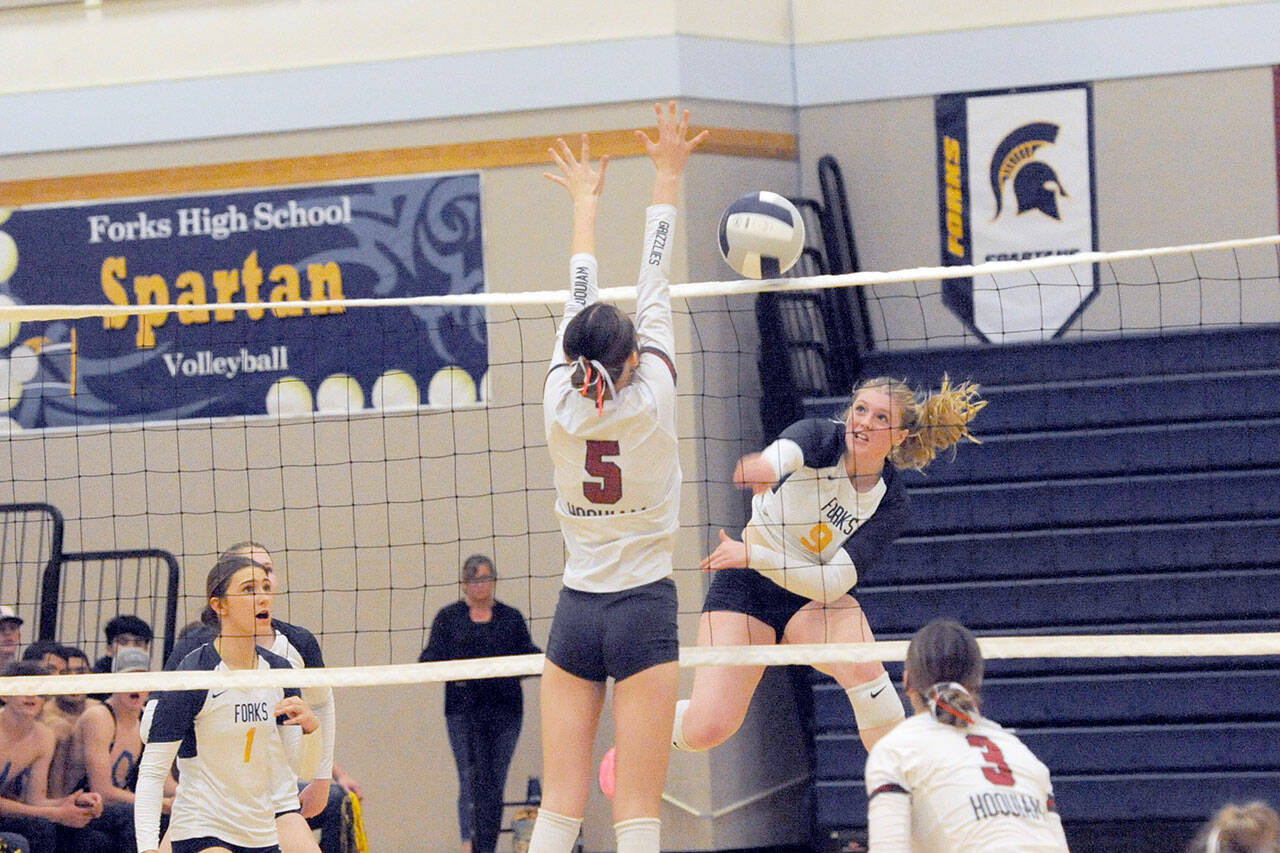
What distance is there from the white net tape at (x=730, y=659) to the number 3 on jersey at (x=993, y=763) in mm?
1502

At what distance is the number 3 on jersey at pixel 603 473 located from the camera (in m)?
4.24

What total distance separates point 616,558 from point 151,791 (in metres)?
1.59

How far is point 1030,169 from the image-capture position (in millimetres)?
A: 9039

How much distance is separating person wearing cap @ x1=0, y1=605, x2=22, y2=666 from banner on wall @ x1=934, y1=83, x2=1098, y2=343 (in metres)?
5.17

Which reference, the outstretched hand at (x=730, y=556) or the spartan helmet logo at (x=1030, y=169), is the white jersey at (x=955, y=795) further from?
the spartan helmet logo at (x=1030, y=169)

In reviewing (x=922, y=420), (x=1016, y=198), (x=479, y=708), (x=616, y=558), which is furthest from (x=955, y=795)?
(x=1016, y=198)

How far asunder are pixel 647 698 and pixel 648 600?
0.85 ft

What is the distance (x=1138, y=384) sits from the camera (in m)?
8.19

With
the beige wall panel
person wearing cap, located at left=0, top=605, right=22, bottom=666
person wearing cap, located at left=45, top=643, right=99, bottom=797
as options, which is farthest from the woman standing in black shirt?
the beige wall panel

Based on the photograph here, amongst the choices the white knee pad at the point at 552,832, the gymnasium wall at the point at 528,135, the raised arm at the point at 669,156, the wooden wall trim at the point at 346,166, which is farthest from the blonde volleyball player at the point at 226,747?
the wooden wall trim at the point at 346,166

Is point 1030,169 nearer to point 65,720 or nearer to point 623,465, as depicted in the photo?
point 623,465

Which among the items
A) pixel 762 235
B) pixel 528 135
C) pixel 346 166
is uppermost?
pixel 528 135

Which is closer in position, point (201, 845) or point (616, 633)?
point (616, 633)

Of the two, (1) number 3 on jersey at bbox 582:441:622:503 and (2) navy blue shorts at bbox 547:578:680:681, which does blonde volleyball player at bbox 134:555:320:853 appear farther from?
(1) number 3 on jersey at bbox 582:441:622:503
